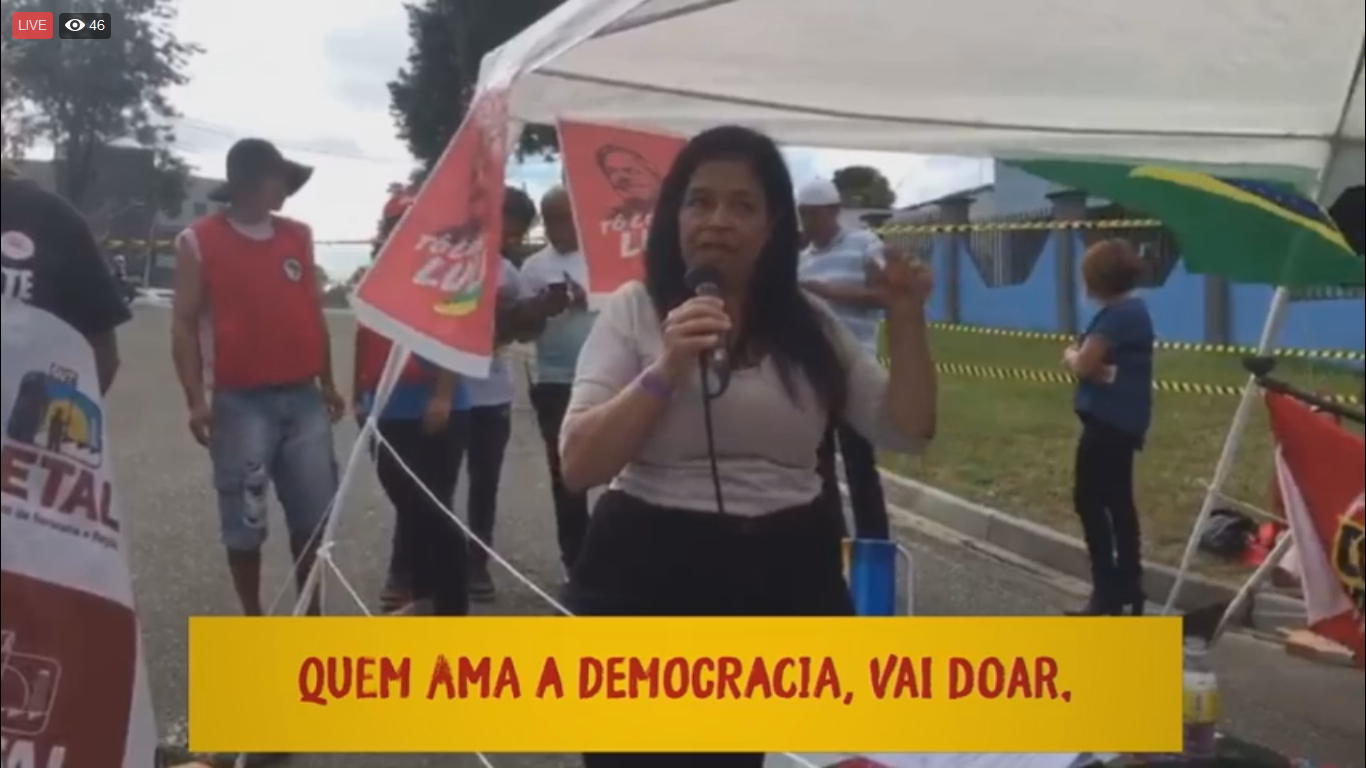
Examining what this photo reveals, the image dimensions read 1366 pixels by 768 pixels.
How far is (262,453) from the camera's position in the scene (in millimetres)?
2367

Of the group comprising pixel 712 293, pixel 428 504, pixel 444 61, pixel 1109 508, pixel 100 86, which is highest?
pixel 444 61

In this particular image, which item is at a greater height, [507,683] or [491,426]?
[491,426]

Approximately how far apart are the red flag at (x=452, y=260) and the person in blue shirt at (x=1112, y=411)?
3.86 ft

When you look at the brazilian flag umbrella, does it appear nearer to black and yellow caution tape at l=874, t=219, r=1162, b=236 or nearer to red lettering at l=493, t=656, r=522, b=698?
black and yellow caution tape at l=874, t=219, r=1162, b=236

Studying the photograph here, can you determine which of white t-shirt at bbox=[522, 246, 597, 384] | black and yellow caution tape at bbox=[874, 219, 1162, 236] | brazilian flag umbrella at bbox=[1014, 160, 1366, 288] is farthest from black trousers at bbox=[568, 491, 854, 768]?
brazilian flag umbrella at bbox=[1014, 160, 1366, 288]

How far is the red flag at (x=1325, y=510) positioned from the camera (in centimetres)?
356

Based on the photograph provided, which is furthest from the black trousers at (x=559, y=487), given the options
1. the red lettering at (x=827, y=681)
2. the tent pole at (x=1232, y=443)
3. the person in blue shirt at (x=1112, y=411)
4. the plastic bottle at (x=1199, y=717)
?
the tent pole at (x=1232, y=443)

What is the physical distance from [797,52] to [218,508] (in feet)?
4.73

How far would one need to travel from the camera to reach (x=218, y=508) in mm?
2385

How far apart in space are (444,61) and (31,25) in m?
0.85

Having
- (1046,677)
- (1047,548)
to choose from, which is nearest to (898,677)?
(1046,677)

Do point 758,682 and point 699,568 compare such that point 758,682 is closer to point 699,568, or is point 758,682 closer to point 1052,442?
point 699,568

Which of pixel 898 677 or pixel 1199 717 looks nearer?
pixel 898 677

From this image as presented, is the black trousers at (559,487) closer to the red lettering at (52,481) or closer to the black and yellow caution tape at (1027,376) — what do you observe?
the black and yellow caution tape at (1027,376)
